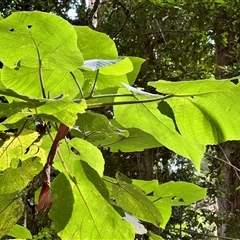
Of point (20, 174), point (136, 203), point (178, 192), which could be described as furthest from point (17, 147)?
point (178, 192)

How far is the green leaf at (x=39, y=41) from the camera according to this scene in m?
0.28

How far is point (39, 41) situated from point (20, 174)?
96 mm

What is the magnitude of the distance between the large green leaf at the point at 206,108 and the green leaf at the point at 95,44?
46 mm

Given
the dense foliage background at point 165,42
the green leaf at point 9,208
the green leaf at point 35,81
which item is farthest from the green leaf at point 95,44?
the dense foliage background at point 165,42

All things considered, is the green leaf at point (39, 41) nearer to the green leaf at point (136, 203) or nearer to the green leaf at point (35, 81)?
the green leaf at point (35, 81)

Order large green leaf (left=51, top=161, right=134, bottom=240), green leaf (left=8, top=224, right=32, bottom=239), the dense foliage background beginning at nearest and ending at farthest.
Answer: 1. large green leaf (left=51, top=161, right=134, bottom=240)
2. green leaf (left=8, top=224, right=32, bottom=239)
3. the dense foliage background

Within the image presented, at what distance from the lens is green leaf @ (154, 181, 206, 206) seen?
48 cm

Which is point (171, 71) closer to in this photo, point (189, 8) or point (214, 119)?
point (189, 8)

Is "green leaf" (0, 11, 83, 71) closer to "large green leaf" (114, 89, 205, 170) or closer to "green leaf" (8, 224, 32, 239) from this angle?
"large green leaf" (114, 89, 205, 170)

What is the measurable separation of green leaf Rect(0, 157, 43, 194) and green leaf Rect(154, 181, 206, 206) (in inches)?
8.0

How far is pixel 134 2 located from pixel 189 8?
0.25 meters

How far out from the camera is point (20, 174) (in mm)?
313

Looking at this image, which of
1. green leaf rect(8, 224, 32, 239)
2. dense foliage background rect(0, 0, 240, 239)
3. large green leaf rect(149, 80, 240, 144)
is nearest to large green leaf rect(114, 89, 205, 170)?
large green leaf rect(149, 80, 240, 144)

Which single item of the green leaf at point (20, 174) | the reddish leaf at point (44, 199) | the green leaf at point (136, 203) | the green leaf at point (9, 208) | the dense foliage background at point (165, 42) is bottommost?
the dense foliage background at point (165, 42)
